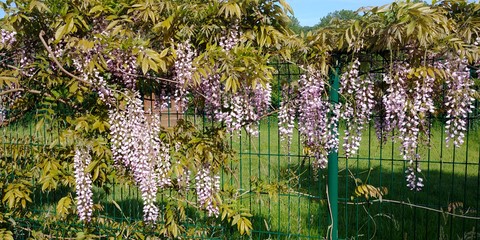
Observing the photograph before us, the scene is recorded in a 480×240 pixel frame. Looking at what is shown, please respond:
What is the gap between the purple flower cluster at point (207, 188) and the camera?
9.39ft

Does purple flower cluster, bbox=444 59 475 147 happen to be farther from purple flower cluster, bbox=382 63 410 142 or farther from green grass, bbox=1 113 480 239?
green grass, bbox=1 113 480 239

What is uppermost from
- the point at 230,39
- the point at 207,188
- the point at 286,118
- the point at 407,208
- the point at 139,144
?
the point at 230,39

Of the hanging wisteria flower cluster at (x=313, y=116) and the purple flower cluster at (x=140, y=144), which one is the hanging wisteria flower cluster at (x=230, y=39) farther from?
the purple flower cluster at (x=140, y=144)

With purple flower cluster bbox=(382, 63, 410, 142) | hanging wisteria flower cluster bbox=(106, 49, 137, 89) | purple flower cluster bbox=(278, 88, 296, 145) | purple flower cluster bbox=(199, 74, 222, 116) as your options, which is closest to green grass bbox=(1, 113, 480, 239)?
purple flower cluster bbox=(278, 88, 296, 145)

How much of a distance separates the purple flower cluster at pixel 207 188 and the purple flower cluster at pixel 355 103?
0.81 meters

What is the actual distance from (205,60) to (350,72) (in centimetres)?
78

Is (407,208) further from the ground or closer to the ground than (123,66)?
closer to the ground

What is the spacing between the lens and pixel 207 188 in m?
2.87

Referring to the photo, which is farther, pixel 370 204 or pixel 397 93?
pixel 370 204

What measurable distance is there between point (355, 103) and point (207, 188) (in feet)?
3.26

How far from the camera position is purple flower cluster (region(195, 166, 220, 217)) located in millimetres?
2861

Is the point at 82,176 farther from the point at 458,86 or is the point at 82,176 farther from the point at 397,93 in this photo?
the point at 458,86

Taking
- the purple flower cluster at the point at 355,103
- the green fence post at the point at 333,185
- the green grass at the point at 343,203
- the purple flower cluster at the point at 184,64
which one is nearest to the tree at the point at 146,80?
the purple flower cluster at the point at 184,64

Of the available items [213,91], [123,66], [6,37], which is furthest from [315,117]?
[6,37]
